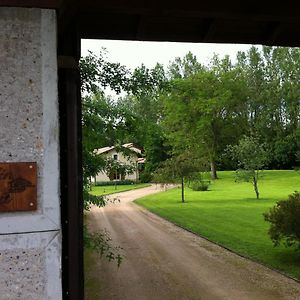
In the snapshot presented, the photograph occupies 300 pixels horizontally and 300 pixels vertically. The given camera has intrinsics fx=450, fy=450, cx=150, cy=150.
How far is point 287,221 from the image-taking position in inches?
480

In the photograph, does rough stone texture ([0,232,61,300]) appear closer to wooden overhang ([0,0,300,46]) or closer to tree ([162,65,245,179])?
wooden overhang ([0,0,300,46])

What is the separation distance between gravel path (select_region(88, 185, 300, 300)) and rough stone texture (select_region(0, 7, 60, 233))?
6390 mm

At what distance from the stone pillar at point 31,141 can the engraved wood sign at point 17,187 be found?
42mm

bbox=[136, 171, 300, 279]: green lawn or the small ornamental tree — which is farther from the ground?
the small ornamental tree

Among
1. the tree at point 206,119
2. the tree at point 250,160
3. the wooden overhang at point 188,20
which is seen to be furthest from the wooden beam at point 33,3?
the tree at point 206,119

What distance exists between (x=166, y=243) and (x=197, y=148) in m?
43.7

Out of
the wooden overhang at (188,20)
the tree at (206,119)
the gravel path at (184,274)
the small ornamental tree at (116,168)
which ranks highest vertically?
the tree at (206,119)

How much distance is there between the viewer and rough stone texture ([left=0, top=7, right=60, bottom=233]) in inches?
127

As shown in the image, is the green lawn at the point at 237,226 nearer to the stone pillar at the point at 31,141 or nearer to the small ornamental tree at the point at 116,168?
the small ornamental tree at the point at 116,168

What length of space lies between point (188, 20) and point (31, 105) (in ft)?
9.19

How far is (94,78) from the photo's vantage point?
8.82 meters

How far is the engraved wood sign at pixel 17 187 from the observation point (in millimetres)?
3166

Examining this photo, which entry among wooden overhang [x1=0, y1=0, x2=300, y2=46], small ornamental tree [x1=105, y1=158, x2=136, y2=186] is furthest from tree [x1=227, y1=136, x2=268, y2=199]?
wooden overhang [x1=0, y1=0, x2=300, y2=46]

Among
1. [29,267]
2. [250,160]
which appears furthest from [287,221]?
[250,160]
